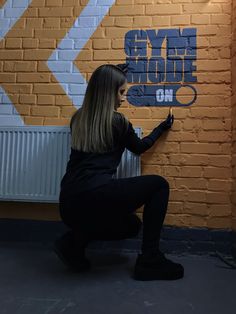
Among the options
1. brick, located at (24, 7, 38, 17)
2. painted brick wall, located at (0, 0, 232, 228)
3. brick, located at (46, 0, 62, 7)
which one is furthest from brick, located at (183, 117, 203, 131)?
brick, located at (24, 7, 38, 17)

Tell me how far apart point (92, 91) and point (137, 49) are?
64 centimetres

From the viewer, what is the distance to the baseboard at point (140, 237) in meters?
2.22

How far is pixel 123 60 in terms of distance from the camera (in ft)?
7.93

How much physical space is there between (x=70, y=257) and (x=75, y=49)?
4.62ft

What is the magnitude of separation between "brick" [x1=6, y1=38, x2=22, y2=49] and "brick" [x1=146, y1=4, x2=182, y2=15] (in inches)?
36.6

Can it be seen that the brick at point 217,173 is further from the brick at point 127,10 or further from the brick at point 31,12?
the brick at point 31,12

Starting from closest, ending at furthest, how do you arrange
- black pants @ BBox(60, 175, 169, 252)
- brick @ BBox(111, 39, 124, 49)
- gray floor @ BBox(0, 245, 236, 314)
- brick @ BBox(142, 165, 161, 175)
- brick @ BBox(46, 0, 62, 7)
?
gray floor @ BBox(0, 245, 236, 314), black pants @ BBox(60, 175, 169, 252), brick @ BBox(142, 165, 161, 175), brick @ BBox(111, 39, 124, 49), brick @ BBox(46, 0, 62, 7)

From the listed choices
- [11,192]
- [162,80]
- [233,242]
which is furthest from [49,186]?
[233,242]

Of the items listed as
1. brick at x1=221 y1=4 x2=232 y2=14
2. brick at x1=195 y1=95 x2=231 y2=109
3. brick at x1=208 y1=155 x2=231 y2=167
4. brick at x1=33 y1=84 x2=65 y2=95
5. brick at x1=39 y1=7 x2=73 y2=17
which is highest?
brick at x1=39 y1=7 x2=73 y2=17

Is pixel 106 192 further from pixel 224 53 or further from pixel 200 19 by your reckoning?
pixel 200 19

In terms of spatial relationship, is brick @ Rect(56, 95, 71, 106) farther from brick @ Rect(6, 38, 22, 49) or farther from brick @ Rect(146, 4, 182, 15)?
brick @ Rect(146, 4, 182, 15)

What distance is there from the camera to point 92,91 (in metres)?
1.96

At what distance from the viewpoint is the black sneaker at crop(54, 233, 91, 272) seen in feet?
6.29

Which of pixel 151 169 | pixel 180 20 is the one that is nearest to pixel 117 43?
pixel 180 20
